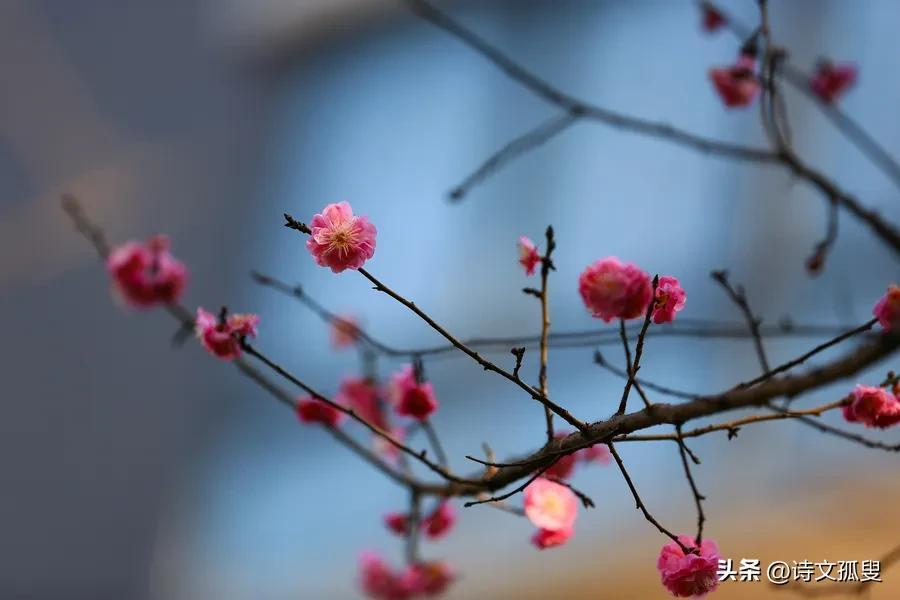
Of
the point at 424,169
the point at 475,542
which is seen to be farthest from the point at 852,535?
the point at 424,169

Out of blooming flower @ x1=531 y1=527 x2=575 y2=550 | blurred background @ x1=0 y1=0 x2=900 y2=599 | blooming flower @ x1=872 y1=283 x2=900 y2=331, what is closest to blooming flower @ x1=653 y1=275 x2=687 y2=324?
blooming flower @ x1=872 y1=283 x2=900 y2=331

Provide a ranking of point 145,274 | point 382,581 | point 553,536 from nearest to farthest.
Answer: point 553,536, point 145,274, point 382,581

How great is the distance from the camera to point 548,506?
796 mm

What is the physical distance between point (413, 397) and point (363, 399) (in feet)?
0.70

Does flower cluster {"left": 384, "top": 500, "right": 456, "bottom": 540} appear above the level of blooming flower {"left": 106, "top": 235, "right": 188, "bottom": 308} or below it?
below

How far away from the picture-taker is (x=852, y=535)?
4.68 feet

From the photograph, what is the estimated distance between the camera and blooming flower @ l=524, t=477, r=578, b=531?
78cm

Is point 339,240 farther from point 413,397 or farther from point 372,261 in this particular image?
point 372,261

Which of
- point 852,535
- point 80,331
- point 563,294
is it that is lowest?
point 852,535

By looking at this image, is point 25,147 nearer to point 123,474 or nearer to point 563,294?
point 123,474

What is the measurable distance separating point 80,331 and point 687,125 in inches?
67.2

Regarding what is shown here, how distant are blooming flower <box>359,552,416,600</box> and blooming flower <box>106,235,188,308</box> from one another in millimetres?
476

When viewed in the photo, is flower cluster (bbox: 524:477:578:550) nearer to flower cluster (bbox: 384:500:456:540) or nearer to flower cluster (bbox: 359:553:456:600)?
flower cluster (bbox: 384:500:456:540)

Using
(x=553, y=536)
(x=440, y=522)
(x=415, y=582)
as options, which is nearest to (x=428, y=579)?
(x=415, y=582)
